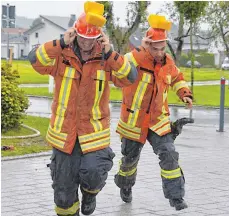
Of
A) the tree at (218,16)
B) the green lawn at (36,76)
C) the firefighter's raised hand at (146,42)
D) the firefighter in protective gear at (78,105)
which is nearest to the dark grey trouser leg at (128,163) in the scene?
the firefighter's raised hand at (146,42)

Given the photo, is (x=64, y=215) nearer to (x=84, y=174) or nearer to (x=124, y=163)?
(x=84, y=174)

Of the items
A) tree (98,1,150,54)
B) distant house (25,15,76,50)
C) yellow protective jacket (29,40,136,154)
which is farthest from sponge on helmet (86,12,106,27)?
distant house (25,15,76,50)

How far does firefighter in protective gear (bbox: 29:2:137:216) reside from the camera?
544 centimetres

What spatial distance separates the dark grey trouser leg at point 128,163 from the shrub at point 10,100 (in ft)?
15.9

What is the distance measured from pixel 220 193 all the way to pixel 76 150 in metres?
2.51

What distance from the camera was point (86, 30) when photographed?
208 inches

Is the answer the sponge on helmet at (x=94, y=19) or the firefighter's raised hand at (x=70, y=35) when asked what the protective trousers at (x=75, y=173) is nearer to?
the firefighter's raised hand at (x=70, y=35)

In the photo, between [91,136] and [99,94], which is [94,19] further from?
[91,136]

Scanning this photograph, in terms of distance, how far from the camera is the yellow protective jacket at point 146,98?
21.7 ft

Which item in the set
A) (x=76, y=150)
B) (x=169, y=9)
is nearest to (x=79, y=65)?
(x=76, y=150)

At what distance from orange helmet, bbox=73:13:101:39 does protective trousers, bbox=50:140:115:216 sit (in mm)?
869

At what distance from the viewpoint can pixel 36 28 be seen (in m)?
83.7

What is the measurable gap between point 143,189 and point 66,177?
7.56 ft

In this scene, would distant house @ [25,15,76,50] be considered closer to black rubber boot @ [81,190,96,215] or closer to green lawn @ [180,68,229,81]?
green lawn @ [180,68,229,81]
